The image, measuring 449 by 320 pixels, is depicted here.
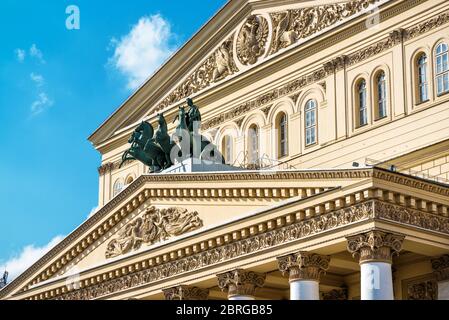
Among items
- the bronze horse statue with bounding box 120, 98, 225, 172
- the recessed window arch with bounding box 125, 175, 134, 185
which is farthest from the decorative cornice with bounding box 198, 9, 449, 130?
the bronze horse statue with bounding box 120, 98, 225, 172

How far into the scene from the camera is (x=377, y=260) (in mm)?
22953

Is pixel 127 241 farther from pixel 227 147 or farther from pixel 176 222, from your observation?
pixel 227 147

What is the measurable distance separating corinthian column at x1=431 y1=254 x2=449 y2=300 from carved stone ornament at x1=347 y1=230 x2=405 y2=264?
213cm

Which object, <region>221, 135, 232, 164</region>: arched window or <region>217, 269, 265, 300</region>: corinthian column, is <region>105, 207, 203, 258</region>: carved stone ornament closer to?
<region>217, 269, 265, 300</region>: corinthian column

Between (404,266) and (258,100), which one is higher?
(258,100)

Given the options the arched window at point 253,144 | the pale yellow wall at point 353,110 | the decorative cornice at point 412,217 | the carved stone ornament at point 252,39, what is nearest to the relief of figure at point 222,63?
the carved stone ornament at point 252,39

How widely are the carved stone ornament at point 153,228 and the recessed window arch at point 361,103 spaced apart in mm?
7393

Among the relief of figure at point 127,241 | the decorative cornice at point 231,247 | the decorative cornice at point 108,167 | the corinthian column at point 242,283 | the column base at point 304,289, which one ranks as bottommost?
the column base at point 304,289

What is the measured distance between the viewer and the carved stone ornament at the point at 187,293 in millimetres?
27734

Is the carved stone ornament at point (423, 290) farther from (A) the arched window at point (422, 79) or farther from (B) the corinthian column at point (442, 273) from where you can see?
(A) the arched window at point (422, 79)

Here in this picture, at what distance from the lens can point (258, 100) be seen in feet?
121

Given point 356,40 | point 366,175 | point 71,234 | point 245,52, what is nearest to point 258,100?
point 245,52

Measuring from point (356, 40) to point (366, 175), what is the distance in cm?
1132
